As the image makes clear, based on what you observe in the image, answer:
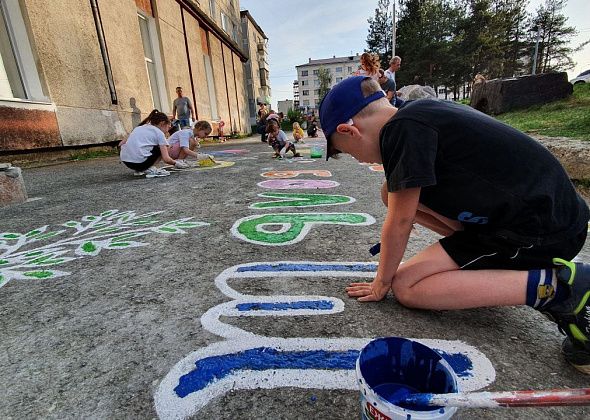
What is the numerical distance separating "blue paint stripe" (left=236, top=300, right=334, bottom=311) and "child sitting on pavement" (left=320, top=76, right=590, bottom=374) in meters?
0.34

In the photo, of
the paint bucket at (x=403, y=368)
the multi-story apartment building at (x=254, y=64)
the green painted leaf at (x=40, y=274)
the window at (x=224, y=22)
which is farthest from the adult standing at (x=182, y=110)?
the multi-story apartment building at (x=254, y=64)

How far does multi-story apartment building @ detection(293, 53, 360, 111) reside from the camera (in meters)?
87.0

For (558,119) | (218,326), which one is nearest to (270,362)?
(218,326)

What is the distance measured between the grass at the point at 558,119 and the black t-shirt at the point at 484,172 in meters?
4.04

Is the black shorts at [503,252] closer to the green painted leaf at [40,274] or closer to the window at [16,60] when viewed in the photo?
the green painted leaf at [40,274]

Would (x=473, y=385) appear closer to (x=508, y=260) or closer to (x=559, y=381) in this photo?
(x=559, y=381)

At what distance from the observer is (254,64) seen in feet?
124

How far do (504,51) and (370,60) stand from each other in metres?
38.4

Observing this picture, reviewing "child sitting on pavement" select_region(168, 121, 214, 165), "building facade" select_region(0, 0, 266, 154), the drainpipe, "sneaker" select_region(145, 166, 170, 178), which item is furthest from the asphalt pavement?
the drainpipe

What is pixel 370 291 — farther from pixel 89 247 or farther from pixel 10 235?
pixel 10 235

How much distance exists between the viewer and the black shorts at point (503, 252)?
1247mm

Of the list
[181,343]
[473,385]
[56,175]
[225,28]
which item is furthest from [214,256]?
[225,28]

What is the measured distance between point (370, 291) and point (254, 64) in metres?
40.2

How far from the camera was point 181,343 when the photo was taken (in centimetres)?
125
